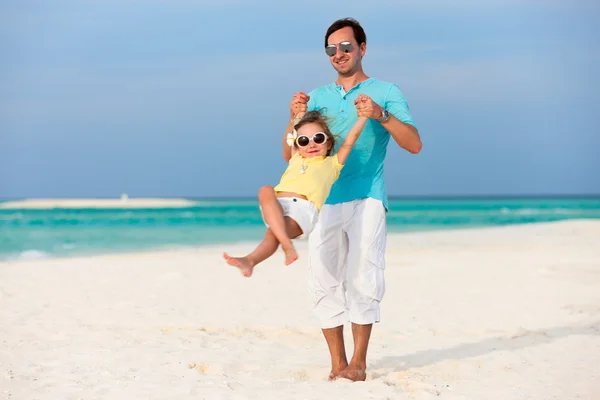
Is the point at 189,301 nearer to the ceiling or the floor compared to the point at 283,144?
nearer to the floor

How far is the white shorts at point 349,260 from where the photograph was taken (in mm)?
4836

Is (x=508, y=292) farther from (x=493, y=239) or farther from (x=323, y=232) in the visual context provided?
(x=493, y=239)

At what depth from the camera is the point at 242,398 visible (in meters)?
4.59

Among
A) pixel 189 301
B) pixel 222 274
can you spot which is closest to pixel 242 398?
pixel 189 301

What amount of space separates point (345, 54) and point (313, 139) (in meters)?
0.64

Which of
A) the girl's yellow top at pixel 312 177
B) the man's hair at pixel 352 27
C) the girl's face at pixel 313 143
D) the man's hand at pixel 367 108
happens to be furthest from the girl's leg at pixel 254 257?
the man's hair at pixel 352 27

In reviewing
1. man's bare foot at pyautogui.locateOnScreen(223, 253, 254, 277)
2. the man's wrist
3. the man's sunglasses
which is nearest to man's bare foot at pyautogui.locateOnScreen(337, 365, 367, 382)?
man's bare foot at pyautogui.locateOnScreen(223, 253, 254, 277)

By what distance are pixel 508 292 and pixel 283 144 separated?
18.9ft

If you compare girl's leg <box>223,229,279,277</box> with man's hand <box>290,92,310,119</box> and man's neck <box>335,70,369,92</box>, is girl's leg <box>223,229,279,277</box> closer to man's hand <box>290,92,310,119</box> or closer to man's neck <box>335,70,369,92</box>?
man's hand <box>290,92,310,119</box>

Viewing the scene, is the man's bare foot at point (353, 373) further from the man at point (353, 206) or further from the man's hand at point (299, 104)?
the man's hand at point (299, 104)

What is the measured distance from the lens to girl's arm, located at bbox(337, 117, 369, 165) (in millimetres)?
4508

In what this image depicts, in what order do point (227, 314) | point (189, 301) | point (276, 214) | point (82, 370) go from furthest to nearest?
point (189, 301), point (227, 314), point (82, 370), point (276, 214)

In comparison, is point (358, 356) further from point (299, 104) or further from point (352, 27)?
point (352, 27)

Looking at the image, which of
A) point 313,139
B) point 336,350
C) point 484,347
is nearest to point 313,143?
point 313,139
